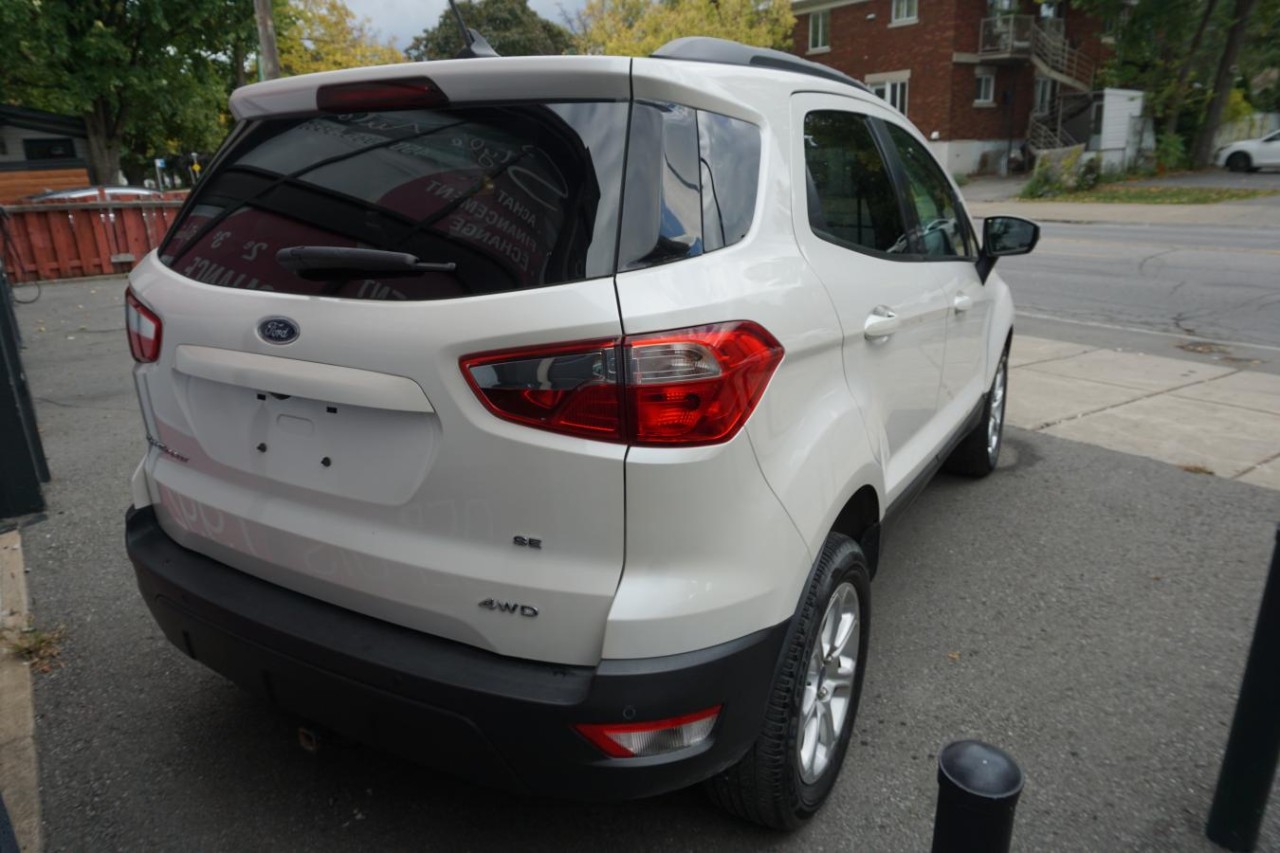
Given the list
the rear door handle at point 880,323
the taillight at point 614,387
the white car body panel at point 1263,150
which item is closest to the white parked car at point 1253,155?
the white car body panel at point 1263,150

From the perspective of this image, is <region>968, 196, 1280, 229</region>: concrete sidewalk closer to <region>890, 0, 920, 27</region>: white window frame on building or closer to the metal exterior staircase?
the metal exterior staircase

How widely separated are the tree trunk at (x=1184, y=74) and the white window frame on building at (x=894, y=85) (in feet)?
30.7

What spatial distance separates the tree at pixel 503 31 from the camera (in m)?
57.4

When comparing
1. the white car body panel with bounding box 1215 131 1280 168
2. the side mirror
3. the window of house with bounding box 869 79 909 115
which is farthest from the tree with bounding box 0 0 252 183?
Answer: the white car body panel with bounding box 1215 131 1280 168

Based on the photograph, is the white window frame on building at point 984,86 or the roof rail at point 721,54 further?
the white window frame on building at point 984,86

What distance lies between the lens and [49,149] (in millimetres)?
28047

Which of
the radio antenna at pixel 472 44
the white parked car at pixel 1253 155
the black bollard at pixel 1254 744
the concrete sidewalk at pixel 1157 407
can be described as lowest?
the white parked car at pixel 1253 155

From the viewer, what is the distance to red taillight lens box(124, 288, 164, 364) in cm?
235

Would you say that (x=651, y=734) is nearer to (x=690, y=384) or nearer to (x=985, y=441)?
(x=690, y=384)

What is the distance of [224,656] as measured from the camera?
2223mm

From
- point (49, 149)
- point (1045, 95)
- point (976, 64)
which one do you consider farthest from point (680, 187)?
point (1045, 95)

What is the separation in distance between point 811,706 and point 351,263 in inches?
61.3

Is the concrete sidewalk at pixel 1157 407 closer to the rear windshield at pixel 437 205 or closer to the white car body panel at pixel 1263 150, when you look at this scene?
the rear windshield at pixel 437 205

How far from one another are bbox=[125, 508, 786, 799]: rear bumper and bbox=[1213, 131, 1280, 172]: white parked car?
117 ft
